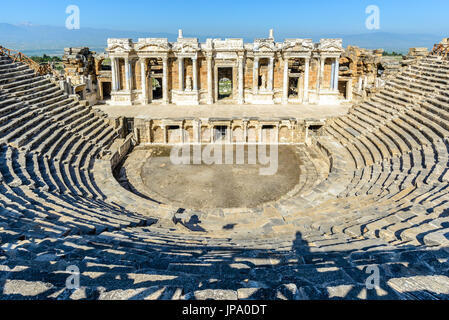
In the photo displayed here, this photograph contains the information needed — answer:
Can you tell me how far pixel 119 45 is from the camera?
82.9 ft

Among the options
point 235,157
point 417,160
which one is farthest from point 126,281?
point 235,157

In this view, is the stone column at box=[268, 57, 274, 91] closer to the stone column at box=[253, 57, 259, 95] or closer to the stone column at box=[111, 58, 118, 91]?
the stone column at box=[253, 57, 259, 95]

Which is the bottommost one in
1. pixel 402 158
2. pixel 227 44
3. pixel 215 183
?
pixel 215 183

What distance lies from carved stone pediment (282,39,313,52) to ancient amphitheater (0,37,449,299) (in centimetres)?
792

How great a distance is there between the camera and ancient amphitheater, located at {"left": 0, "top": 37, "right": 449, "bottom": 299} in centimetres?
424

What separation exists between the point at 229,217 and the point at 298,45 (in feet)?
64.7

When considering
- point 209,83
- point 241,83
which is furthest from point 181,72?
point 241,83

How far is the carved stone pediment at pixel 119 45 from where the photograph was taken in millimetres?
25297

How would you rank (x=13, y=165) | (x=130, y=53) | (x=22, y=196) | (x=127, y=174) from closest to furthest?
(x=22, y=196) → (x=13, y=165) → (x=127, y=174) → (x=130, y=53)

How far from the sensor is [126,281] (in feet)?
13.9

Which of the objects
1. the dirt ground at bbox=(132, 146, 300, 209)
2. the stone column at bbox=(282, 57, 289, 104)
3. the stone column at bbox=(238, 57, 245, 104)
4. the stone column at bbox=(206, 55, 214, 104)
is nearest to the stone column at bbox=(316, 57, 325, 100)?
the stone column at bbox=(282, 57, 289, 104)

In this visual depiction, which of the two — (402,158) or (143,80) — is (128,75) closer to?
(143,80)
